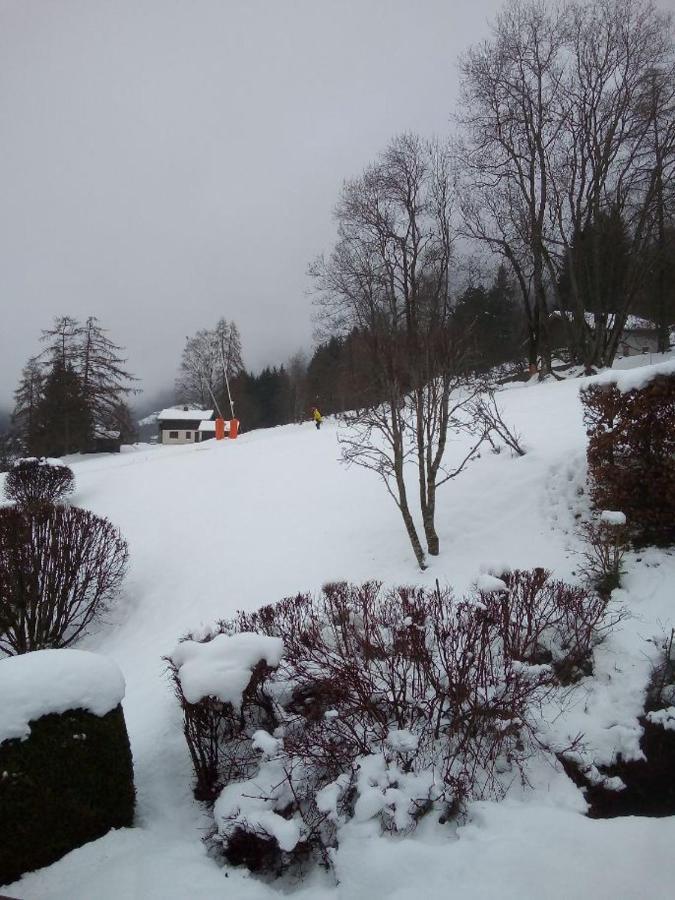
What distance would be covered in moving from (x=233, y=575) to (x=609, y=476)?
6154mm

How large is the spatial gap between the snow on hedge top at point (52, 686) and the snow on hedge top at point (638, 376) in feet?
19.3

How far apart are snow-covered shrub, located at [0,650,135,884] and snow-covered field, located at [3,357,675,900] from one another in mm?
133

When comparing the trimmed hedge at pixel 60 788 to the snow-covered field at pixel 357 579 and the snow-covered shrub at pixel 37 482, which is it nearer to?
the snow-covered field at pixel 357 579

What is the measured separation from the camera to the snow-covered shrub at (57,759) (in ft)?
8.09

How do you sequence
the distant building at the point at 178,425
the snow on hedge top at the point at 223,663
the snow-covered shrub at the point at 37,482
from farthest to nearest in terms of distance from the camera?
the distant building at the point at 178,425 < the snow-covered shrub at the point at 37,482 < the snow on hedge top at the point at 223,663

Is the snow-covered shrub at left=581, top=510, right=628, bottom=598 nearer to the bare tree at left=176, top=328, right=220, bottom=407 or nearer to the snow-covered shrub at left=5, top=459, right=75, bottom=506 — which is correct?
the snow-covered shrub at left=5, top=459, right=75, bottom=506

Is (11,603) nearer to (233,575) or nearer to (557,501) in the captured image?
(233,575)

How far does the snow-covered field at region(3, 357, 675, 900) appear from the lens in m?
2.46

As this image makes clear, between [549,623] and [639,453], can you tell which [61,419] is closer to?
[549,623]

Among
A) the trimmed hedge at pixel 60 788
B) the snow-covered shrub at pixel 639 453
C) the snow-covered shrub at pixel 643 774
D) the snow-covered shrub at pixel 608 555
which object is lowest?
the snow-covered shrub at pixel 643 774

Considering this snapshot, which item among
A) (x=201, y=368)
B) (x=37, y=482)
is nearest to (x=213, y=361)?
(x=201, y=368)

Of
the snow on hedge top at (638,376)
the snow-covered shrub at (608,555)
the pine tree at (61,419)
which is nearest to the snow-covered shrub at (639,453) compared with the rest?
the snow on hedge top at (638,376)

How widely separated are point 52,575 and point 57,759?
555 cm

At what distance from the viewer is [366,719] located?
11.4 feet
